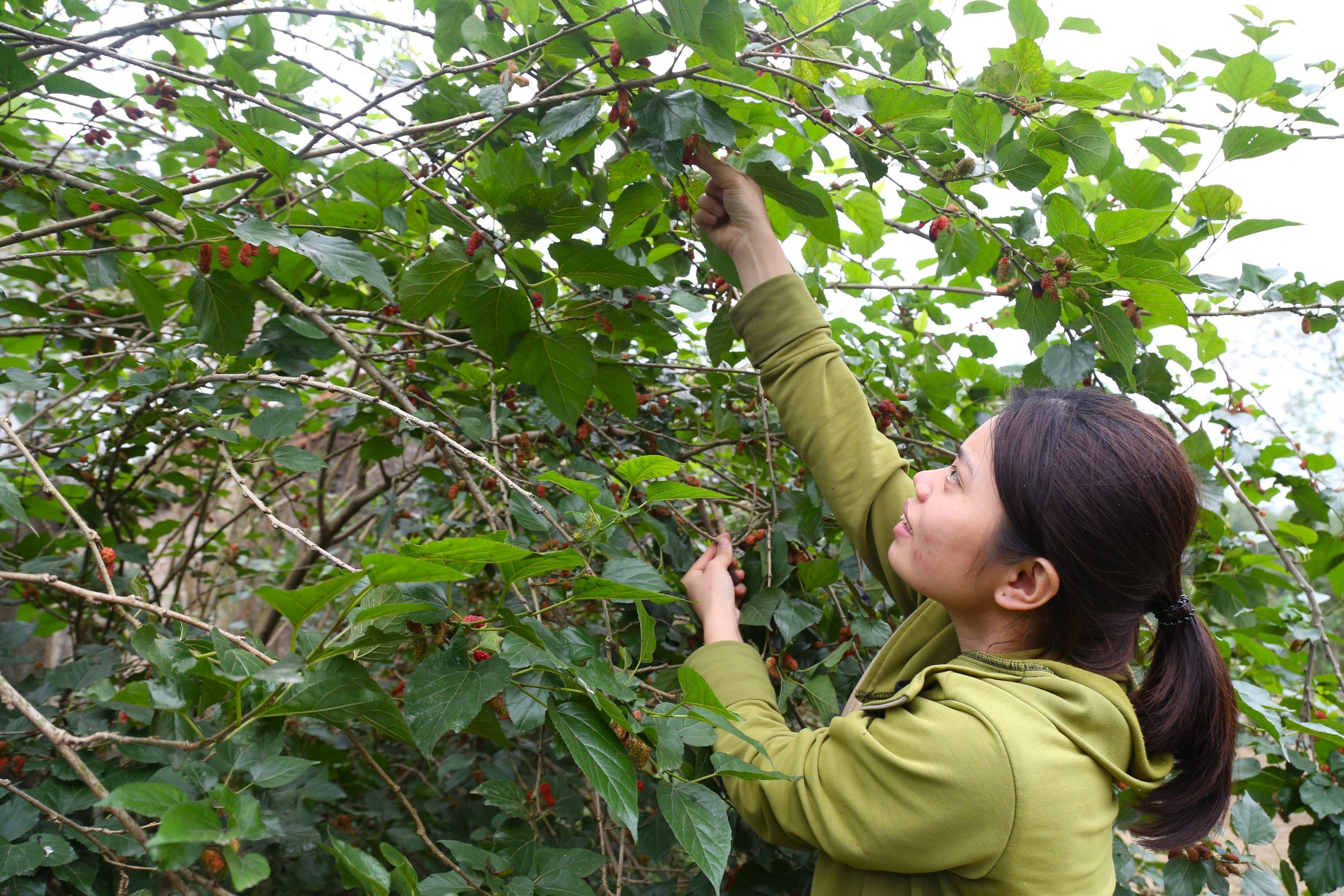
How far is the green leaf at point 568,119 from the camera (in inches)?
46.3

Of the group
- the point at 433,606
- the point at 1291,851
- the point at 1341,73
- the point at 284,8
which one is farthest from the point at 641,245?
the point at 1291,851

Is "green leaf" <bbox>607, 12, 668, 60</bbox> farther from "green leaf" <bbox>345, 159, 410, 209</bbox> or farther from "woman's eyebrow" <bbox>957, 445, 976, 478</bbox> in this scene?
"woman's eyebrow" <bbox>957, 445, 976, 478</bbox>

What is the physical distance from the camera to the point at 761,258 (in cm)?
135

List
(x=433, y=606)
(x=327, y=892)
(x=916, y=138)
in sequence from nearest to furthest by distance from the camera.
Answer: (x=433, y=606) < (x=916, y=138) < (x=327, y=892)

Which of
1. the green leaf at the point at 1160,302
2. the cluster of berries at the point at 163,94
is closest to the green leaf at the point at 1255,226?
the green leaf at the point at 1160,302

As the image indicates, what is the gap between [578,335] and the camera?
1.39 meters

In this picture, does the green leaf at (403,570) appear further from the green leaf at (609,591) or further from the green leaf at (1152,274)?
the green leaf at (1152,274)

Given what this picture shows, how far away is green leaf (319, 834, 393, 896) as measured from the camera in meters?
0.68

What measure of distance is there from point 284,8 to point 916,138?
0.97m

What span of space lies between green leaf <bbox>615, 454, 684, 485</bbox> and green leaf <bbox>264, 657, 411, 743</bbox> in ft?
1.10

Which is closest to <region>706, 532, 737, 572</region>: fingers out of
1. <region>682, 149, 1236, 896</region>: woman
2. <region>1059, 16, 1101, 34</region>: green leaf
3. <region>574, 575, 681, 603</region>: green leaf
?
<region>682, 149, 1236, 896</region>: woman

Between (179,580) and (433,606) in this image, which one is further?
(179,580)

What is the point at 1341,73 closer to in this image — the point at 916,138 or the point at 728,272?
the point at 916,138

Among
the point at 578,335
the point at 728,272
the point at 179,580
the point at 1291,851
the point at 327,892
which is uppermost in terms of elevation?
the point at 728,272
